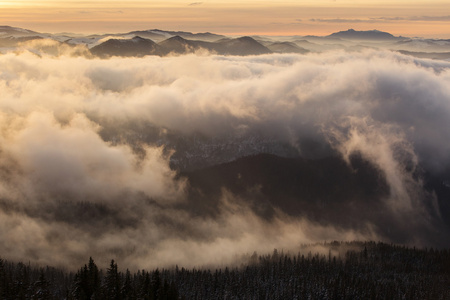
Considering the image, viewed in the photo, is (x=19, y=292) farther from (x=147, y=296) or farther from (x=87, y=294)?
(x=147, y=296)

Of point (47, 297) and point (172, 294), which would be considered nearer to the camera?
point (47, 297)

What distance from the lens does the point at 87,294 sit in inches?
5782

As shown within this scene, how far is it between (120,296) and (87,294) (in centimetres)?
857

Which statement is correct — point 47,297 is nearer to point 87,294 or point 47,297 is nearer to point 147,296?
point 87,294

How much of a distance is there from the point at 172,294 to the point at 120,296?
52.4ft

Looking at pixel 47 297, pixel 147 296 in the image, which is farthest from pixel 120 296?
pixel 47 297

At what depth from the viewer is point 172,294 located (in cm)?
15850

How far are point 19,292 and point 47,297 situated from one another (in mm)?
7145

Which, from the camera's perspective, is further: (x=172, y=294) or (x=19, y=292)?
(x=172, y=294)

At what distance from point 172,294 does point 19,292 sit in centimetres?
4064

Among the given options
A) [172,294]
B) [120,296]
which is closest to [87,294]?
[120,296]

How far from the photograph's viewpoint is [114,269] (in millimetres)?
156000

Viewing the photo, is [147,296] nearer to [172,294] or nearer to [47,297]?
[172,294]

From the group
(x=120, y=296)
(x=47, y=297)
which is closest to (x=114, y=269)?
(x=120, y=296)
